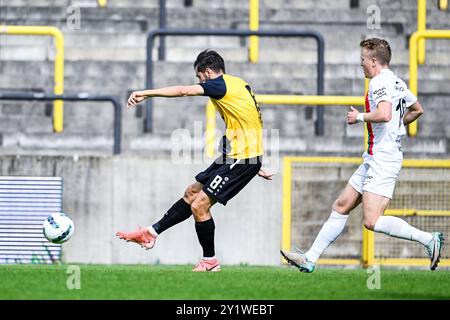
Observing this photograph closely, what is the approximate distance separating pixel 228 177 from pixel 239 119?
0.51 metres

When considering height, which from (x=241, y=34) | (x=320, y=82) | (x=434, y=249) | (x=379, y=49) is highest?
(x=241, y=34)

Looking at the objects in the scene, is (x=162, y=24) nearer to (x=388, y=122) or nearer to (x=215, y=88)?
(x=215, y=88)

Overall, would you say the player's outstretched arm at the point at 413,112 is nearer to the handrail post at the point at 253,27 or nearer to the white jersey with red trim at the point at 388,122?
the white jersey with red trim at the point at 388,122

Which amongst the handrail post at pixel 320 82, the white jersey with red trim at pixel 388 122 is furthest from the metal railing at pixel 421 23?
the white jersey with red trim at pixel 388 122

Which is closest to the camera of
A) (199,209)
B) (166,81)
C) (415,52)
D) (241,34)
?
(199,209)

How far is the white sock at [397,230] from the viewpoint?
10539 millimetres

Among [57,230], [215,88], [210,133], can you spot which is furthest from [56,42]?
[215,88]

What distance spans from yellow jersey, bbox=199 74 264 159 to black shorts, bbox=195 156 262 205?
2.5 inches

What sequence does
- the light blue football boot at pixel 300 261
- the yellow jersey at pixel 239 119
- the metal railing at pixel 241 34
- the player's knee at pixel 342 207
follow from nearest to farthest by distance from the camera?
1. the player's knee at pixel 342 207
2. the light blue football boot at pixel 300 261
3. the yellow jersey at pixel 239 119
4. the metal railing at pixel 241 34

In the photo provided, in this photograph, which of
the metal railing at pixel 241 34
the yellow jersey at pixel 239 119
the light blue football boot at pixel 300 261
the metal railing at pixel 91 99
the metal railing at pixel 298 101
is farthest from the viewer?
the metal railing at pixel 241 34

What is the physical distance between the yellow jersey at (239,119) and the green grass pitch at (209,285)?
105 centimetres

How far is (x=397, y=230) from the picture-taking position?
1059 cm

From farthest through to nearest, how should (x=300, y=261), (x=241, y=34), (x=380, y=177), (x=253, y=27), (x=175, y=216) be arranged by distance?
(x=253, y=27) → (x=241, y=34) → (x=175, y=216) → (x=300, y=261) → (x=380, y=177)

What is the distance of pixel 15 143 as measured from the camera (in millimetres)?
14727
